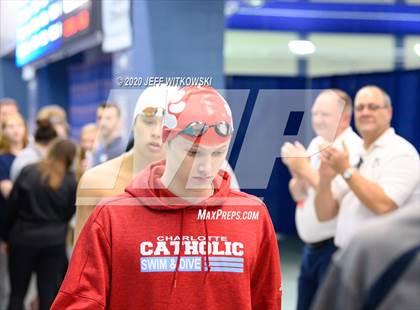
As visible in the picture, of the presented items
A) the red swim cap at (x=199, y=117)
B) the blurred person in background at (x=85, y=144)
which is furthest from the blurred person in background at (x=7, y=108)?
the red swim cap at (x=199, y=117)

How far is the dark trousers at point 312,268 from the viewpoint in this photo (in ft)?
6.40

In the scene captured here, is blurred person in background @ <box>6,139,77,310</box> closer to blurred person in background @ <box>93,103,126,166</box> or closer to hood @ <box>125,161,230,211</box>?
blurred person in background @ <box>93,103,126,166</box>

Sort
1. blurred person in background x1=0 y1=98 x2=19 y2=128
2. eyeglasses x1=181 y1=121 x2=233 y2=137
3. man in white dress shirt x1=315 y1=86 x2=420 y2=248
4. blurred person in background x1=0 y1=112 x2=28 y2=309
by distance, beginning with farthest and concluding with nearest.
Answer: blurred person in background x1=0 y1=98 x2=19 y2=128, blurred person in background x1=0 y1=112 x2=28 y2=309, man in white dress shirt x1=315 y1=86 x2=420 y2=248, eyeglasses x1=181 y1=121 x2=233 y2=137

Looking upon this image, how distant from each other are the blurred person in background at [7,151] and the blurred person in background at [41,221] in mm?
180

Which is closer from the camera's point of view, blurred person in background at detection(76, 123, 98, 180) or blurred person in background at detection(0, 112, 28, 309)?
blurred person in background at detection(76, 123, 98, 180)

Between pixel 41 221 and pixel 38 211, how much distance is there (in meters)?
0.06

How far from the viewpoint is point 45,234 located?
3309mm

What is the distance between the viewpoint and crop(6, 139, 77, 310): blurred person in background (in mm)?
3182

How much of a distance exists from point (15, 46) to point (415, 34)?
15.3 feet

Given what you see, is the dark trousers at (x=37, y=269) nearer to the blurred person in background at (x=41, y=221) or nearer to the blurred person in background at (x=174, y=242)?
the blurred person in background at (x=41, y=221)

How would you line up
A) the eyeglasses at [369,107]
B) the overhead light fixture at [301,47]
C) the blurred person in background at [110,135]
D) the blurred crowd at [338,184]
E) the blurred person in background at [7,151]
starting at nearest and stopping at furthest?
the blurred crowd at [338,184] → the blurred person in background at [110,135] → the eyeglasses at [369,107] → the blurred person in background at [7,151] → the overhead light fixture at [301,47]

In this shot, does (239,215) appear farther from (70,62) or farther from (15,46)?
(70,62)

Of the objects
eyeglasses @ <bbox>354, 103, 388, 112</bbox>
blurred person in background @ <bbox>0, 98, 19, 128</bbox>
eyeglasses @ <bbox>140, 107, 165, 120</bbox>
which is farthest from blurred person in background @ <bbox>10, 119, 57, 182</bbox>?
eyeglasses @ <bbox>140, 107, 165, 120</bbox>

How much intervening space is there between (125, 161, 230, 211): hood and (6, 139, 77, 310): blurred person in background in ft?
5.99
